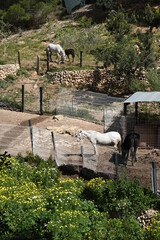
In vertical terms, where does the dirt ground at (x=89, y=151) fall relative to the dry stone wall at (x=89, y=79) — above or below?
below

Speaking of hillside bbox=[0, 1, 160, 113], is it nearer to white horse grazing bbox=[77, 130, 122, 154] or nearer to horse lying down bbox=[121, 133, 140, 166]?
white horse grazing bbox=[77, 130, 122, 154]

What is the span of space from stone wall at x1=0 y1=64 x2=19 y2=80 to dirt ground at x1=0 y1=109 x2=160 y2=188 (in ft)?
18.8

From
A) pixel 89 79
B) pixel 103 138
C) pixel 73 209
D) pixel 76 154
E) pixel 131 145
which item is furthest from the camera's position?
pixel 89 79

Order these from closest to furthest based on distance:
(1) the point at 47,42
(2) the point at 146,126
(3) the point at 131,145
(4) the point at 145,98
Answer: (3) the point at 131,145
(2) the point at 146,126
(4) the point at 145,98
(1) the point at 47,42

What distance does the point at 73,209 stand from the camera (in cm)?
1258

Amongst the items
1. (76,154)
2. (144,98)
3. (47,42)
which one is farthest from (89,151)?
(47,42)

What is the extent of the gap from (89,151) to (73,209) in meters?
5.41

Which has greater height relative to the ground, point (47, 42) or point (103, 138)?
point (47, 42)

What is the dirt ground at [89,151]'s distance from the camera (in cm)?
1518

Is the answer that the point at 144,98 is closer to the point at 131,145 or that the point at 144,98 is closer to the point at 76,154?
the point at 131,145

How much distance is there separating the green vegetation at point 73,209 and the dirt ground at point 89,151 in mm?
1154

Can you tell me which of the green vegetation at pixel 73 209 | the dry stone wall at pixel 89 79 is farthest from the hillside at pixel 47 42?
the green vegetation at pixel 73 209

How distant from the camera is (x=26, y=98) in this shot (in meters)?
26.2

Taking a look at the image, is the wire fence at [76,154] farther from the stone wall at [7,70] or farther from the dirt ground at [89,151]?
the stone wall at [7,70]
